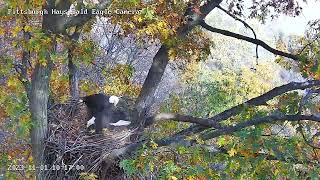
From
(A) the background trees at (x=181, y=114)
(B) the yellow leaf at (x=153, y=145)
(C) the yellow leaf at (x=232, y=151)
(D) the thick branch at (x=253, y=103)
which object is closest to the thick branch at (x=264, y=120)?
(A) the background trees at (x=181, y=114)

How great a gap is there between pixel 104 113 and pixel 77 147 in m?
0.65

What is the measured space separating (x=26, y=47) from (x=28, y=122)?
85 centimetres

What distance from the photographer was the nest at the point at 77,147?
17.4ft

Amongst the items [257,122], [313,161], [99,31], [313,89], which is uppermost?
[99,31]

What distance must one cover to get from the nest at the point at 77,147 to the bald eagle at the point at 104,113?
0.09 m

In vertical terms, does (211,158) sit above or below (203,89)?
below

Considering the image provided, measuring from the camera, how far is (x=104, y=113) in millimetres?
5746

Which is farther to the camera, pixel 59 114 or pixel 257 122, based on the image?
pixel 59 114

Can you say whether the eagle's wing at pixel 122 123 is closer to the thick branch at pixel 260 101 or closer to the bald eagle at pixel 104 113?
the bald eagle at pixel 104 113

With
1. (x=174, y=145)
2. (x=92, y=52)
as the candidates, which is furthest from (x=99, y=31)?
(x=174, y=145)

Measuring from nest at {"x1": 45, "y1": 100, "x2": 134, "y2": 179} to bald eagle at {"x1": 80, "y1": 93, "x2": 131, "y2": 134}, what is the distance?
0.31 feet

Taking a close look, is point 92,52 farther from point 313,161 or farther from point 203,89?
point 203,89

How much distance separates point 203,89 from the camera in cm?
1653

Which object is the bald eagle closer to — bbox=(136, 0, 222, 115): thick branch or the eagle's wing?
the eagle's wing
